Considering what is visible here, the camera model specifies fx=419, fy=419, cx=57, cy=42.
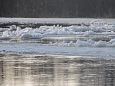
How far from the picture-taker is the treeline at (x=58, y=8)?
1822 centimetres

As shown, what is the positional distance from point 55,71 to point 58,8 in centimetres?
1162

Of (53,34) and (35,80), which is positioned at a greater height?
(53,34)

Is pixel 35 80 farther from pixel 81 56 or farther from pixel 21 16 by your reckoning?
pixel 21 16

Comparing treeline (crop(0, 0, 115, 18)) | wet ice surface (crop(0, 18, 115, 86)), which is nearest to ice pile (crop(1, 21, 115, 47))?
wet ice surface (crop(0, 18, 115, 86))

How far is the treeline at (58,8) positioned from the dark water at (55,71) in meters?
10.2

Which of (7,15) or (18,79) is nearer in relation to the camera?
(18,79)

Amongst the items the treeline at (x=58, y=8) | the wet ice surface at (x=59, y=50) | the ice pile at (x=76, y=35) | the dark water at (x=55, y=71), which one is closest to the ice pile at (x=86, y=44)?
the ice pile at (x=76, y=35)

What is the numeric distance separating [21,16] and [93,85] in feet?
42.4

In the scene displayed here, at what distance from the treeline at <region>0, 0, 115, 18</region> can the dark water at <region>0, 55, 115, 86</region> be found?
33.5 ft

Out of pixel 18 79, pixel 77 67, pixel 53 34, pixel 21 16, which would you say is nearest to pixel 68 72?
pixel 77 67

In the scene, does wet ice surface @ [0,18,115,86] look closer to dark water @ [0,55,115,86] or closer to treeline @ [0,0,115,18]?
dark water @ [0,55,115,86]

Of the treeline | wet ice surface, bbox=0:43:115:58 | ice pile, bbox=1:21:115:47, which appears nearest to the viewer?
wet ice surface, bbox=0:43:115:58

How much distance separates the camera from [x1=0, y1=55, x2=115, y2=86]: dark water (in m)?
6.20

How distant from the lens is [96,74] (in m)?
6.70
